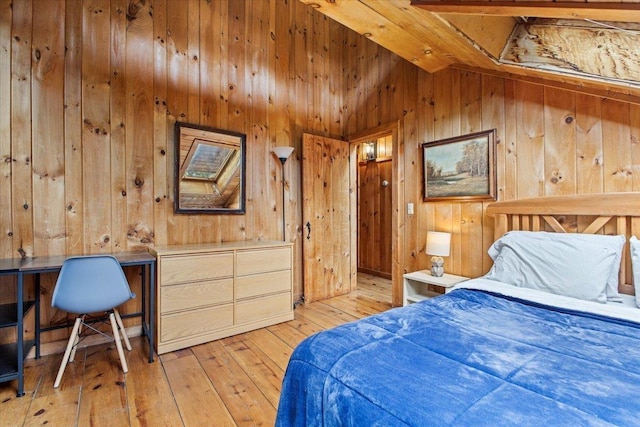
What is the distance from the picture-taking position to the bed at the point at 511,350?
0.84m

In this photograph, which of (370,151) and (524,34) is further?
(370,151)

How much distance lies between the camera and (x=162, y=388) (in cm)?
198

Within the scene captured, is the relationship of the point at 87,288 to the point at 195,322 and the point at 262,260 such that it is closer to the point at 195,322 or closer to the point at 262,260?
the point at 195,322

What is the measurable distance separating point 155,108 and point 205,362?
2.29 meters

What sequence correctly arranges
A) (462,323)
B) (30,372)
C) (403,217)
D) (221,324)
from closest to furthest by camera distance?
(462,323) → (30,372) → (221,324) → (403,217)

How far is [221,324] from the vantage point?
2738 millimetres

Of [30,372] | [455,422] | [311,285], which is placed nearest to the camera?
[455,422]

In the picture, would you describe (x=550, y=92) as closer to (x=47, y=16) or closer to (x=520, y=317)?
(x=520, y=317)

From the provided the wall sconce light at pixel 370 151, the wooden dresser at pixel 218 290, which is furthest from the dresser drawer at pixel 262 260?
the wall sconce light at pixel 370 151

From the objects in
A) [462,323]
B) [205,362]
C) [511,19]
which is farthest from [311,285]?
[511,19]

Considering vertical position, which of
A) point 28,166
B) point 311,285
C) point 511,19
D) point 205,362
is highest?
point 511,19

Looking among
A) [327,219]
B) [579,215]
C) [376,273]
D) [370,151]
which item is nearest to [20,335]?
[327,219]

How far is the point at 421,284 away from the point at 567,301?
1539 millimetres

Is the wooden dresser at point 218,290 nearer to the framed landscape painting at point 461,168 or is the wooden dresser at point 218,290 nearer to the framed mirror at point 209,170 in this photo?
the framed mirror at point 209,170
